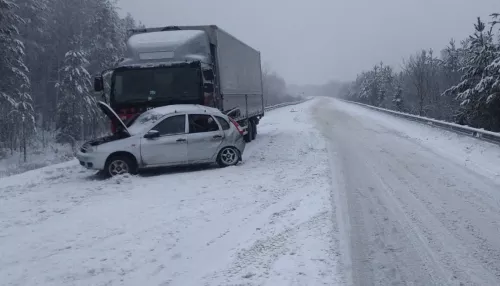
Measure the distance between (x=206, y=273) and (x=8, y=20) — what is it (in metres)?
24.6

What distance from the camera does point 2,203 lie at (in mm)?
8180

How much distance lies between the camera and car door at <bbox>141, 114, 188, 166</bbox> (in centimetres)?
1048

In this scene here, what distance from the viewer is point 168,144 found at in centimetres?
1061

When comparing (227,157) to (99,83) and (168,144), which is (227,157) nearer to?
(168,144)

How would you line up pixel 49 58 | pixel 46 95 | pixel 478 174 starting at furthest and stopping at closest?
1. pixel 46 95
2. pixel 49 58
3. pixel 478 174

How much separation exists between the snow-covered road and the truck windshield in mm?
2239

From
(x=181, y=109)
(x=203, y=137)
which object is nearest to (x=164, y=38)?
(x=181, y=109)

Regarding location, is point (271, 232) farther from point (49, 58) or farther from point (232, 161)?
point (49, 58)

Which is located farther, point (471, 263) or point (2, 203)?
point (2, 203)

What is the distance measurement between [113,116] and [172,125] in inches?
68.1

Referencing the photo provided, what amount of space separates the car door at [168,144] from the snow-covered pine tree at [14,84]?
17889 mm

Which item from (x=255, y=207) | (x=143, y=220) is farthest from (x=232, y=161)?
(x=143, y=220)

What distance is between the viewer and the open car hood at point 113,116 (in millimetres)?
10567

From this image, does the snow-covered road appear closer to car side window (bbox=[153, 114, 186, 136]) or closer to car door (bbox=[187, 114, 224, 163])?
car door (bbox=[187, 114, 224, 163])
